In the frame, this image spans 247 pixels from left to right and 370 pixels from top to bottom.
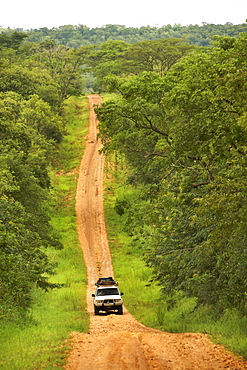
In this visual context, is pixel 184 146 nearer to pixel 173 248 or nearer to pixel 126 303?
pixel 173 248

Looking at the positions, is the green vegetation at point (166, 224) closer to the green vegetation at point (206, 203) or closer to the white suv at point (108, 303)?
the green vegetation at point (206, 203)

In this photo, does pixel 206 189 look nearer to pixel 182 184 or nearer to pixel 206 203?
pixel 182 184

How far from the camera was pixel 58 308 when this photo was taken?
75.5 ft

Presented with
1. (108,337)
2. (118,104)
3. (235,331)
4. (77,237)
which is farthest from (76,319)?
(77,237)

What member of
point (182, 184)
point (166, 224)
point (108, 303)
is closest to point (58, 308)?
point (108, 303)

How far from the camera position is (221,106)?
16.6 metres

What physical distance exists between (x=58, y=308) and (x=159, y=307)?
15.4 ft

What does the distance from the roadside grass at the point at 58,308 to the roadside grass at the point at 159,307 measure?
268cm

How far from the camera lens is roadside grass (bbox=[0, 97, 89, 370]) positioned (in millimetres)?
12977

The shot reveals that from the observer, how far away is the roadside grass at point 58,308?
12977mm

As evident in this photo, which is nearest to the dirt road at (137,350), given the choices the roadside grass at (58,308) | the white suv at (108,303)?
the white suv at (108,303)

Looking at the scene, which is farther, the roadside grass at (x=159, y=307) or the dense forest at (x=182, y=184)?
the roadside grass at (x=159, y=307)

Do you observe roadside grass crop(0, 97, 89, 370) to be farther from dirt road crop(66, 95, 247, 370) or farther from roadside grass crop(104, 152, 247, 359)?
roadside grass crop(104, 152, 247, 359)

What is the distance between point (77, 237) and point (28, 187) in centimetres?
1459
